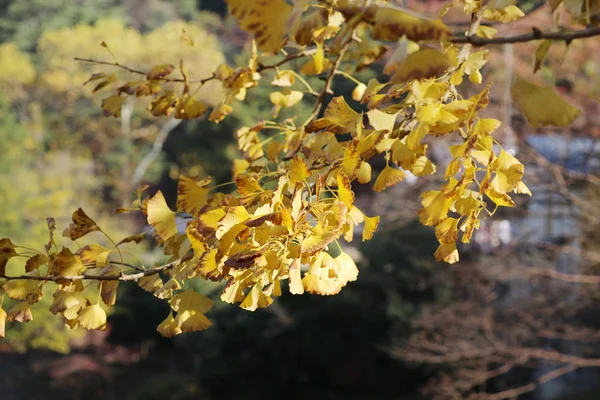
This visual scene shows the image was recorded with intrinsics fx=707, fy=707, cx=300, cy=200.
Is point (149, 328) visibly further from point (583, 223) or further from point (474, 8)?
point (474, 8)

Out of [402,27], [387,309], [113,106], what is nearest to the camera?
[402,27]

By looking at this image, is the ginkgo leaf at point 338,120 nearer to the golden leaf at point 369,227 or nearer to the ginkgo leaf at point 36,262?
the golden leaf at point 369,227

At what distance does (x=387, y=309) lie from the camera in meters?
5.68

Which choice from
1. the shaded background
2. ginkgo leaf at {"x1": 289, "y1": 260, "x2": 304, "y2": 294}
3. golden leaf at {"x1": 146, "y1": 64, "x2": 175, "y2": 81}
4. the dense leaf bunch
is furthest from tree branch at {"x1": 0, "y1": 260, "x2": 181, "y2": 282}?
the shaded background

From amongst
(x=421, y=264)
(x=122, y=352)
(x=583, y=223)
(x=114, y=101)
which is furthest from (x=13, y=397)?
(x=114, y=101)

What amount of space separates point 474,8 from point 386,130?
186 millimetres

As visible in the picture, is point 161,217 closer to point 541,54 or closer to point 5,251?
point 5,251

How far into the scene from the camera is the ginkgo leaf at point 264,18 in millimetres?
395

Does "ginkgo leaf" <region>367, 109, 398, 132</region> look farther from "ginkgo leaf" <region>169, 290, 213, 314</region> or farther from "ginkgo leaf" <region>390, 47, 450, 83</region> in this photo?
"ginkgo leaf" <region>169, 290, 213, 314</region>

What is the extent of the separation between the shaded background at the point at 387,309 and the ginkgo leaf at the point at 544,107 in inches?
133

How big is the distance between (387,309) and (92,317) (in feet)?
17.0

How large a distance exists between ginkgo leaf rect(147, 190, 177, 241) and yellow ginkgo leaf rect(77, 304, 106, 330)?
10 centimetres

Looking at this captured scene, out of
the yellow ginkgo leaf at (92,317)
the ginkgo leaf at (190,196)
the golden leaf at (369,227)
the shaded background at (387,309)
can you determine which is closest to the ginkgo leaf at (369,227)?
the golden leaf at (369,227)

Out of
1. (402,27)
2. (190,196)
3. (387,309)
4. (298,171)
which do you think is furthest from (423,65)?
(387,309)
